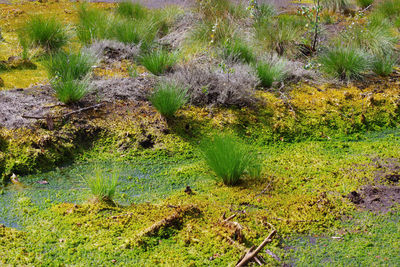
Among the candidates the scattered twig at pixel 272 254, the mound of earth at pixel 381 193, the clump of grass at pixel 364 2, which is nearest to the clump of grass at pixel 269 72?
the mound of earth at pixel 381 193

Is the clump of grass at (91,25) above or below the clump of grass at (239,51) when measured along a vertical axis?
below

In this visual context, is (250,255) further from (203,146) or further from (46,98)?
(46,98)

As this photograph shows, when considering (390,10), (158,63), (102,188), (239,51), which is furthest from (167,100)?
(390,10)

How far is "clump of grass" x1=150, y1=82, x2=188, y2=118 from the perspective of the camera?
15.4ft

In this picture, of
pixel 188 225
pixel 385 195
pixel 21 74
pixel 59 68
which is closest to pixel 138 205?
pixel 188 225

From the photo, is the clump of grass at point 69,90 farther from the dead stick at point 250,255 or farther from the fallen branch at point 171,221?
the dead stick at point 250,255

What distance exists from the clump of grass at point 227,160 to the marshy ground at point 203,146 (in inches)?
3.6

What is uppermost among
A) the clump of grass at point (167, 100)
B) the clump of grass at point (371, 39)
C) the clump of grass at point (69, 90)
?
the clump of grass at point (371, 39)

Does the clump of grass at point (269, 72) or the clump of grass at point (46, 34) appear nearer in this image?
the clump of grass at point (269, 72)

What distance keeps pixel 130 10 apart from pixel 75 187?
490cm

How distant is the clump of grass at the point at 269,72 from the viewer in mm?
5566

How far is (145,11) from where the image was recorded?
317 inches

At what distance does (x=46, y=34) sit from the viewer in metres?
6.59

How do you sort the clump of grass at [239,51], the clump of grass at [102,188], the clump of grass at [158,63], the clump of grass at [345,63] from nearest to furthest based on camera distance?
the clump of grass at [102,188]
the clump of grass at [158,63]
the clump of grass at [345,63]
the clump of grass at [239,51]
